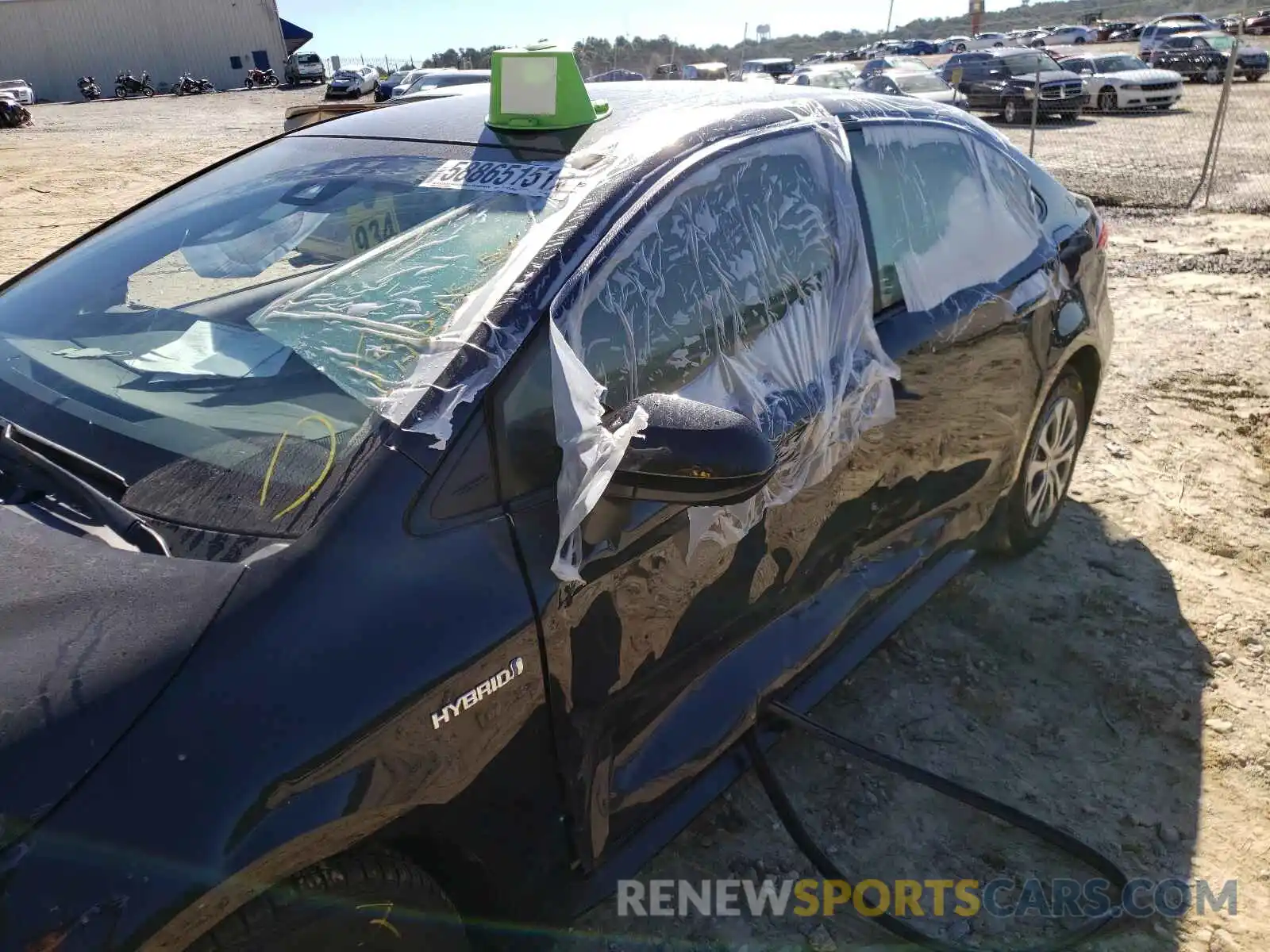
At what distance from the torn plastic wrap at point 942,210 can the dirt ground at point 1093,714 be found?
1.18 metres

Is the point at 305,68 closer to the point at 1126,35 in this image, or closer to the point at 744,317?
the point at 1126,35

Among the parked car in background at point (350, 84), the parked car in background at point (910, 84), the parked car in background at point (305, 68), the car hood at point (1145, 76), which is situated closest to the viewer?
the parked car in background at point (910, 84)

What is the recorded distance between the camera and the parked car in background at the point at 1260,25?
126 ft

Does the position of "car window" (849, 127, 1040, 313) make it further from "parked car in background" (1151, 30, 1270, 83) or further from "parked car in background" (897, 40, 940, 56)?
"parked car in background" (897, 40, 940, 56)

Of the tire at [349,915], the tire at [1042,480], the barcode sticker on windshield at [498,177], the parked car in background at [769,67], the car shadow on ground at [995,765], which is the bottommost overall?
the car shadow on ground at [995,765]

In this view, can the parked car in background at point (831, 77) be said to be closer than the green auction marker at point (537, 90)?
No

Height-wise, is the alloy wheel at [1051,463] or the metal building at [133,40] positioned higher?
the metal building at [133,40]

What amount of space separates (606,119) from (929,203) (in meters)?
1.07

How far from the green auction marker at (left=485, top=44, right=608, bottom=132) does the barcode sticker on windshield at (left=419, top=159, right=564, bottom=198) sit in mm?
160

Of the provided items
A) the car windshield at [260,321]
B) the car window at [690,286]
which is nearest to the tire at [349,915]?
the car windshield at [260,321]

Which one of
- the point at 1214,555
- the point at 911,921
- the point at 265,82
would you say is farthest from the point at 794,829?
the point at 265,82

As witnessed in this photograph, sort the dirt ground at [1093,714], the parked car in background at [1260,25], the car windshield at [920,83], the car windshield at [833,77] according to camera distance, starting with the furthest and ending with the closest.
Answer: the parked car in background at [1260,25] → the car windshield at [833,77] → the car windshield at [920,83] → the dirt ground at [1093,714]

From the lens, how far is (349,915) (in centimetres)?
141

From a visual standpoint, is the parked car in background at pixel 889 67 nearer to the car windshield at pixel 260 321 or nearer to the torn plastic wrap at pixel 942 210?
the torn plastic wrap at pixel 942 210
